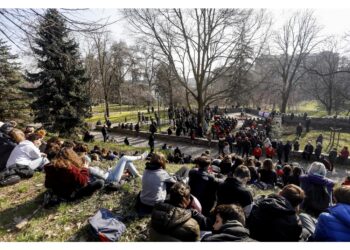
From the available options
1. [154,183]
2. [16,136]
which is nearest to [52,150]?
[16,136]

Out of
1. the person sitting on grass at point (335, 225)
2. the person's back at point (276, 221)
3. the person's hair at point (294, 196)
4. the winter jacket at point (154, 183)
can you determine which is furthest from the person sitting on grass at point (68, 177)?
the person sitting on grass at point (335, 225)

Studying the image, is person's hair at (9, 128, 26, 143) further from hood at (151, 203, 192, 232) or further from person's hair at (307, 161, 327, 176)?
person's hair at (307, 161, 327, 176)

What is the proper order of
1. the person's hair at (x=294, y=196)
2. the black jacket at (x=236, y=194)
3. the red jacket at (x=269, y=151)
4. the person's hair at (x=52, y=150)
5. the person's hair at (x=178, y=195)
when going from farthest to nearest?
the red jacket at (x=269, y=151) → the person's hair at (x=52, y=150) → the black jacket at (x=236, y=194) → the person's hair at (x=294, y=196) → the person's hair at (x=178, y=195)

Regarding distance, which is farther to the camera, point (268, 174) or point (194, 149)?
point (194, 149)

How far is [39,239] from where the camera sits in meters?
4.27

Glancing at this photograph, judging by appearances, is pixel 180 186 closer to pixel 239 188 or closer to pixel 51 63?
pixel 239 188

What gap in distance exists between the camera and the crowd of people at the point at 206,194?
3.05 m

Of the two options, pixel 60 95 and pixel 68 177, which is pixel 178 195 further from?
pixel 60 95

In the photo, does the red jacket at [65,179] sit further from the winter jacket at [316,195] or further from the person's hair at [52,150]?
the winter jacket at [316,195]

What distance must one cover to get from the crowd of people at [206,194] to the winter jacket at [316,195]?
2 centimetres

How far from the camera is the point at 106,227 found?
4.19 m

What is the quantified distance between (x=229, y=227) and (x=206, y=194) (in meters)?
2.10

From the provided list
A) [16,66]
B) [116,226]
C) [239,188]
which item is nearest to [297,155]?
[239,188]

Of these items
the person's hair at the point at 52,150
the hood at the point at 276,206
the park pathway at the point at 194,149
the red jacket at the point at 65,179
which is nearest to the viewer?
the hood at the point at 276,206
